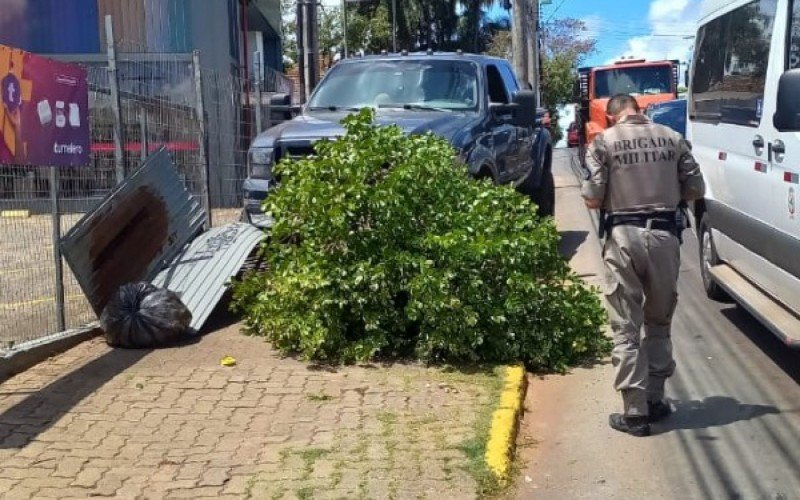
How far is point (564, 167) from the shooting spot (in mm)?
27750

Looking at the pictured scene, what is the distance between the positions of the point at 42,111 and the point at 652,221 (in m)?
4.05

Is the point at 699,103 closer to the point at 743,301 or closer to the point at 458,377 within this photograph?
the point at 743,301

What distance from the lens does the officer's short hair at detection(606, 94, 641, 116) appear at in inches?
224

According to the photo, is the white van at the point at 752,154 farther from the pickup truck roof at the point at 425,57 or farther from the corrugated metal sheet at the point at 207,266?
the corrugated metal sheet at the point at 207,266

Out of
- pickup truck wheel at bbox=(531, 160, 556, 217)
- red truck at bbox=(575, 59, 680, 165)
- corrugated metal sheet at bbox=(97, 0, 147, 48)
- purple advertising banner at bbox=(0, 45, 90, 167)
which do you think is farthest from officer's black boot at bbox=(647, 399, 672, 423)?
red truck at bbox=(575, 59, 680, 165)

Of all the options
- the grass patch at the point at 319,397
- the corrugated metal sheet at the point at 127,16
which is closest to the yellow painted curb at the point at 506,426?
the grass patch at the point at 319,397

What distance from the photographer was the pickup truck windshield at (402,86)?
973 centimetres

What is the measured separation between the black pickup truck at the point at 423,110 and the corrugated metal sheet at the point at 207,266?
13.0 inches

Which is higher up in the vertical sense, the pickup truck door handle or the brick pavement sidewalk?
the pickup truck door handle

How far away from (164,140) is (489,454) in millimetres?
5341

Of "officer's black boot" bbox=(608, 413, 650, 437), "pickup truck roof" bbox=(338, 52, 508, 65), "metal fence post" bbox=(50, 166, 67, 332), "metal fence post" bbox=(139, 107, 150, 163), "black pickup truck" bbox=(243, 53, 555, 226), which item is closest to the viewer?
"officer's black boot" bbox=(608, 413, 650, 437)

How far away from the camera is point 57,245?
7.01 metres

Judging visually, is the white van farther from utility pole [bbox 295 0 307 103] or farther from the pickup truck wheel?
utility pole [bbox 295 0 307 103]

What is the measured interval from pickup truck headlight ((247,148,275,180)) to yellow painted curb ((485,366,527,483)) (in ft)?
10.6
